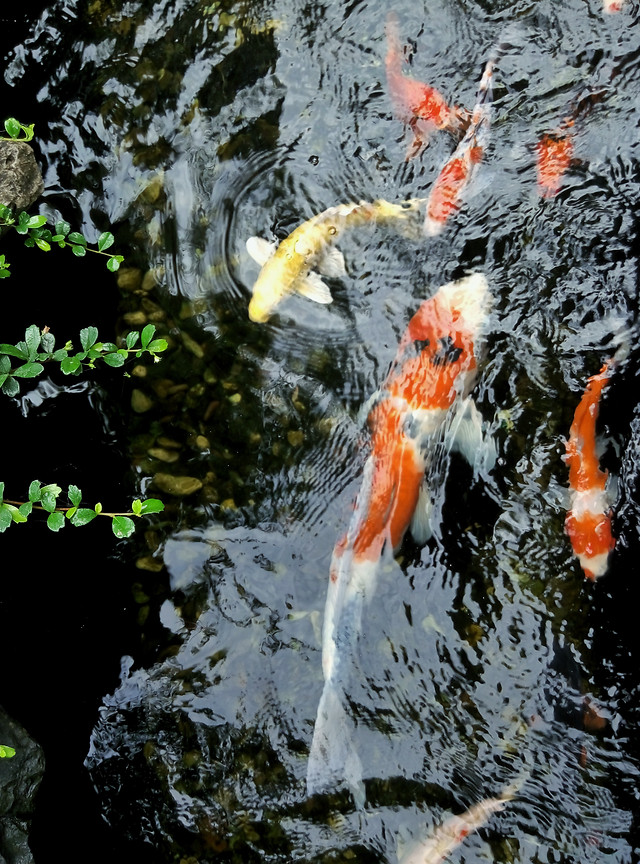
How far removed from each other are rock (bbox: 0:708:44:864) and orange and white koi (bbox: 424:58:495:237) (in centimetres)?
338

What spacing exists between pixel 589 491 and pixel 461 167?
80.0 inches

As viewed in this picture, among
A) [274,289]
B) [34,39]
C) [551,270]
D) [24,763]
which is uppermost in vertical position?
[34,39]

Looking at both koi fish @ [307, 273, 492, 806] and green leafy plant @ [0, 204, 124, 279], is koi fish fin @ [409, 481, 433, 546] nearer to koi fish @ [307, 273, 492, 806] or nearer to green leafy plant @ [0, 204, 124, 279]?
koi fish @ [307, 273, 492, 806]

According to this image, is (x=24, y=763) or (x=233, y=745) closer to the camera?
(x=24, y=763)

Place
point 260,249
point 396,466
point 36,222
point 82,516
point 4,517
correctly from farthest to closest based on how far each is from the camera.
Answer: point 260,249 → point 396,466 → point 36,222 → point 82,516 → point 4,517

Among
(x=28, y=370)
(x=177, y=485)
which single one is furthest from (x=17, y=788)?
(x=28, y=370)

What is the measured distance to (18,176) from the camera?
4.17 meters

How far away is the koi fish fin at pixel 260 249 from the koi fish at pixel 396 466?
3.14 ft

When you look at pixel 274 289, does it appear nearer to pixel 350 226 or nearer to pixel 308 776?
pixel 350 226

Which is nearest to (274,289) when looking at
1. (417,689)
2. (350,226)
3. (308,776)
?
(350,226)

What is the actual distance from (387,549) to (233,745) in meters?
1.24

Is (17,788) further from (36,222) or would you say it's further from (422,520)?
(36,222)

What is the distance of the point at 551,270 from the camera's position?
13.9ft

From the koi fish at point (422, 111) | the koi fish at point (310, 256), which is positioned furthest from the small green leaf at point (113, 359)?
the koi fish at point (422, 111)
